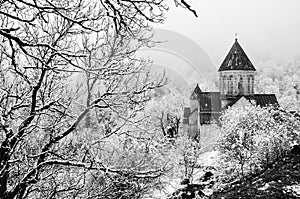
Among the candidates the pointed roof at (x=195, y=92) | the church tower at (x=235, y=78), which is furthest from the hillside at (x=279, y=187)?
the pointed roof at (x=195, y=92)

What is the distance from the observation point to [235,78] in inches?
1193

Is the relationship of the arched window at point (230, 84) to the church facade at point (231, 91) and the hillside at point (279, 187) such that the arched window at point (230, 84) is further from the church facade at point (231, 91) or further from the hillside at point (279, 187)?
the hillside at point (279, 187)

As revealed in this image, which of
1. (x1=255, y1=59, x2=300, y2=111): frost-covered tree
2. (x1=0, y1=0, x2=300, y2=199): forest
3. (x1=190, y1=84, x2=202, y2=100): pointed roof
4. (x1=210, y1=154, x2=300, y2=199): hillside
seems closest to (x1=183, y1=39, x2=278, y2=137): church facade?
(x1=190, y1=84, x2=202, y2=100): pointed roof

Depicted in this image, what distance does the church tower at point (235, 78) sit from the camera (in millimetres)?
30047

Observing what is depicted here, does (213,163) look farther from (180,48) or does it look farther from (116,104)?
(116,104)

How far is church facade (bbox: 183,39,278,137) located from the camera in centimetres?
3002

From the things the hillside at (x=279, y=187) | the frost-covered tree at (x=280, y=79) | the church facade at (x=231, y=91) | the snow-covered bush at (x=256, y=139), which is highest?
the frost-covered tree at (x=280, y=79)

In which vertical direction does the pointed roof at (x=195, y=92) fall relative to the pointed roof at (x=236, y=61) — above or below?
below

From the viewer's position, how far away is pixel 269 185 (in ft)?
32.4

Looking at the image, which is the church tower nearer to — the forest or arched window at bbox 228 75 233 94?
arched window at bbox 228 75 233 94

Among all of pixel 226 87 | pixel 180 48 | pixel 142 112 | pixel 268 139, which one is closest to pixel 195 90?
pixel 226 87

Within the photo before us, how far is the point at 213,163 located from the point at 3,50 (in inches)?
706

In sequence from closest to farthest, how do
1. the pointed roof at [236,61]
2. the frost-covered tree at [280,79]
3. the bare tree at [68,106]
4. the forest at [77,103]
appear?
1. the forest at [77,103]
2. the bare tree at [68,106]
3. the pointed roof at [236,61]
4. the frost-covered tree at [280,79]

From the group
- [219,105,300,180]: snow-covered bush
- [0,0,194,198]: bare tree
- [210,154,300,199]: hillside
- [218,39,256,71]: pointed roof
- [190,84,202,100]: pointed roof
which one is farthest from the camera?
[190,84,202,100]: pointed roof
